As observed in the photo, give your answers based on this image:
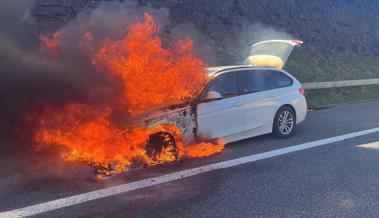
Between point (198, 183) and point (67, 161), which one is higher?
point (67, 161)

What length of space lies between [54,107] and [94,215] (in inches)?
105

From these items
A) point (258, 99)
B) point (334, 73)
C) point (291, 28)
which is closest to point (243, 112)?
point (258, 99)

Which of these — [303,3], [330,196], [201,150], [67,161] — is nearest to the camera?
[330,196]

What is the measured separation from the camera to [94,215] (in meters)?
4.61

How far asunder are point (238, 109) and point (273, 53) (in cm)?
298

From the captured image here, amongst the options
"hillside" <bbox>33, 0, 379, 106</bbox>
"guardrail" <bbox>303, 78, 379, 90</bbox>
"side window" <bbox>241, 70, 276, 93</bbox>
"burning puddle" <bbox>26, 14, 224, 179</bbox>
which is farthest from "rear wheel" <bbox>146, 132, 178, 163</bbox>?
"guardrail" <bbox>303, 78, 379, 90</bbox>

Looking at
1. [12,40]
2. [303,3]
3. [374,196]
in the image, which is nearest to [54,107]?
[12,40]

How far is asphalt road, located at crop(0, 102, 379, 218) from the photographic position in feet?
15.6

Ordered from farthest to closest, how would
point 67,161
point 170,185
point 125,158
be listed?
1. point 67,161
2. point 125,158
3. point 170,185

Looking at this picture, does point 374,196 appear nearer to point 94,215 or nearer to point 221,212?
point 221,212

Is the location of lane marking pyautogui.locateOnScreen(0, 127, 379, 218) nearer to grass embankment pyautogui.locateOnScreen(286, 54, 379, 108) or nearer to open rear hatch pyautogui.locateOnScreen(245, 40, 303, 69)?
open rear hatch pyautogui.locateOnScreen(245, 40, 303, 69)

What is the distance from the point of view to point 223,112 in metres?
7.22

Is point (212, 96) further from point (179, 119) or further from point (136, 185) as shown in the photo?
point (136, 185)

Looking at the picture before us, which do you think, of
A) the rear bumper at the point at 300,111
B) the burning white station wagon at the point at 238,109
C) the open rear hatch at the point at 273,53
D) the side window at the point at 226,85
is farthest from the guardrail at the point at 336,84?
the side window at the point at 226,85
